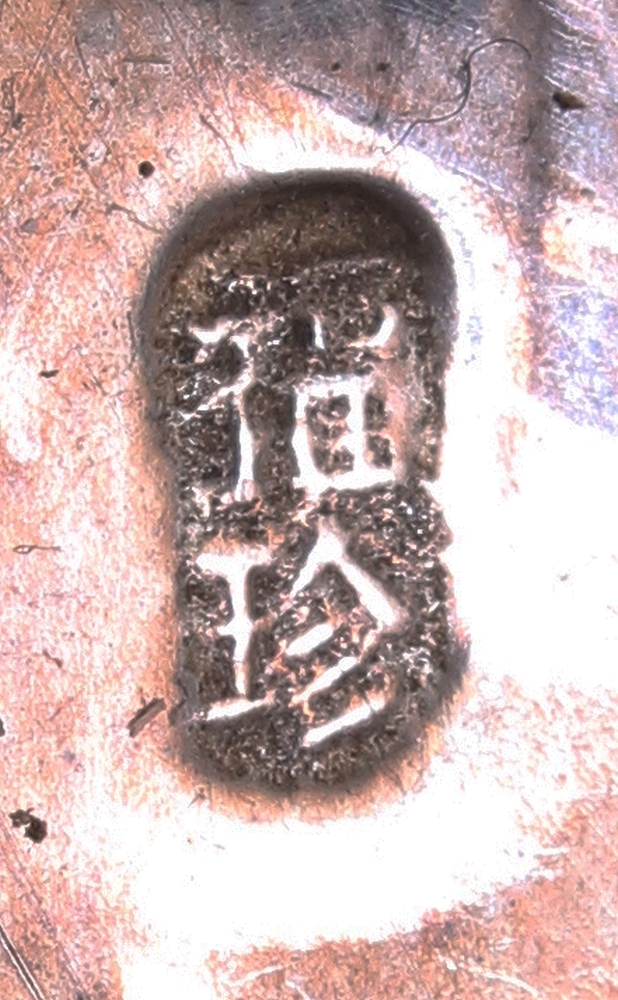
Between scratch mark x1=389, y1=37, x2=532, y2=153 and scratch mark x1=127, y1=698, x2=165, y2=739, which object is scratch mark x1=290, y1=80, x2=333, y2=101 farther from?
scratch mark x1=127, y1=698, x2=165, y2=739

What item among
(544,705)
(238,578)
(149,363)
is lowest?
(544,705)

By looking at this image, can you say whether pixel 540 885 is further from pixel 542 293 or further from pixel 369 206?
pixel 369 206

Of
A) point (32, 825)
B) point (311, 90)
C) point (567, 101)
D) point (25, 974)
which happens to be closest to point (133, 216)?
point (311, 90)

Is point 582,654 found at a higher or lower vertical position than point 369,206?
lower

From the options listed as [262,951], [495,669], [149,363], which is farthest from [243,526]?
[262,951]

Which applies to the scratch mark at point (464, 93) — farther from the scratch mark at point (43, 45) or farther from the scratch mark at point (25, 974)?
the scratch mark at point (25, 974)

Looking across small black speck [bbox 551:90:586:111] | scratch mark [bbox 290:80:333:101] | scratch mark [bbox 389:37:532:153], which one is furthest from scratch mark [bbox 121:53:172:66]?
small black speck [bbox 551:90:586:111]
